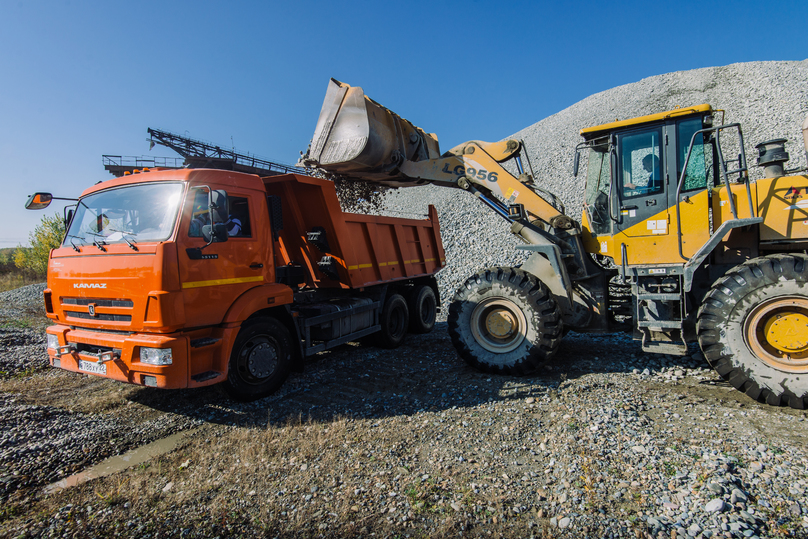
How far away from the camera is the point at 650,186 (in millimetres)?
5180

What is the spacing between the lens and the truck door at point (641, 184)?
511cm

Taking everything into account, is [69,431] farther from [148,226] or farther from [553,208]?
[553,208]

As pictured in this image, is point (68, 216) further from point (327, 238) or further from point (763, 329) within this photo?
Answer: point (763, 329)

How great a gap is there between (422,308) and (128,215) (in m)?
5.47

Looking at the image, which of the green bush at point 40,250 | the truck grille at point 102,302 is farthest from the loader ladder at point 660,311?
the green bush at point 40,250

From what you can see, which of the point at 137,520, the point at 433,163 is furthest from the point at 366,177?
the point at 137,520

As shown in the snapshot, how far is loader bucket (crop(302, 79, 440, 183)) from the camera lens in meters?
5.80

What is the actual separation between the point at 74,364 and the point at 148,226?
1.75 meters

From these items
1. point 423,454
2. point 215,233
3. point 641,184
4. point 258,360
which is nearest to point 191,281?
point 215,233

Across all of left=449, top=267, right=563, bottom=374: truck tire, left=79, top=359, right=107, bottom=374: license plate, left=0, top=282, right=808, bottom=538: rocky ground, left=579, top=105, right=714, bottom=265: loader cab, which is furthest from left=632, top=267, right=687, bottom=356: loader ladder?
left=79, top=359, right=107, bottom=374: license plate

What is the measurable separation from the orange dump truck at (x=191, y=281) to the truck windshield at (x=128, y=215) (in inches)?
0.6

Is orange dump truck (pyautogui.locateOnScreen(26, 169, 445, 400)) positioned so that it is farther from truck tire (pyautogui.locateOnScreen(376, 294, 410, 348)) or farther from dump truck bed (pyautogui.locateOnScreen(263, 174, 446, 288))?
truck tire (pyautogui.locateOnScreen(376, 294, 410, 348))

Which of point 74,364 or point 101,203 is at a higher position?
point 101,203

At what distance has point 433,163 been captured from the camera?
20.6ft
